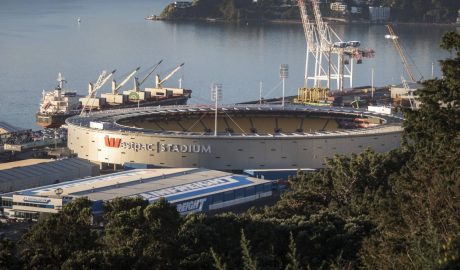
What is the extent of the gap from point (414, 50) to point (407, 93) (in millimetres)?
15757

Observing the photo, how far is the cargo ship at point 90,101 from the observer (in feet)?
80.7

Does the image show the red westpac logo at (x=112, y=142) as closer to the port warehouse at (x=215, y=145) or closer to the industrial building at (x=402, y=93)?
the port warehouse at (x=215, y=145)

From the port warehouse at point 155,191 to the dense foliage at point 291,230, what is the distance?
9.97 ft

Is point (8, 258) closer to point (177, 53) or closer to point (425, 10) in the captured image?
point (177, 53)

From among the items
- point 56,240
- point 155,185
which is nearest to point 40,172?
point 155,185

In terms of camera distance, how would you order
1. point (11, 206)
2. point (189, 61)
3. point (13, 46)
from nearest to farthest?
point (11, 206) < point (189, 61) < point (13, 46)

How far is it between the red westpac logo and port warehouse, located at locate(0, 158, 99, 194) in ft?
1.51

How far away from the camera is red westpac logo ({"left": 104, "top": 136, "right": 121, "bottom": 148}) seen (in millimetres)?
17011

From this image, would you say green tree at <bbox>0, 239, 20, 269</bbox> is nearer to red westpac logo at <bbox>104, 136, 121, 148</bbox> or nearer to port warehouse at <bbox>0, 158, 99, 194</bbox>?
port warehouse at <bbox>0, 158, 99, 194</bbox>

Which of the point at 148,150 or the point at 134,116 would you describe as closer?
the point at 148,150

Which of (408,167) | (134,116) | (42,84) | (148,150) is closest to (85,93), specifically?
(42,84)

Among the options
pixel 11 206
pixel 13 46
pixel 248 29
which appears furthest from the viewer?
pixel 248 29

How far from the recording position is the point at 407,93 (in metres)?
26.9

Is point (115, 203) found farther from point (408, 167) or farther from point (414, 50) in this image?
point (414, 50)
